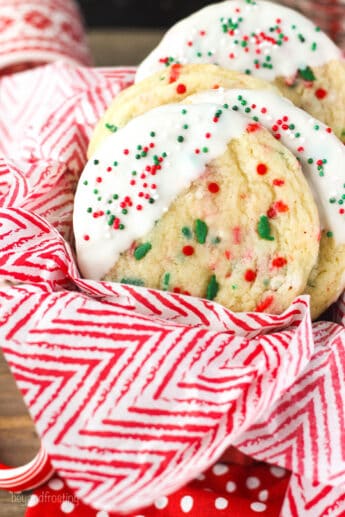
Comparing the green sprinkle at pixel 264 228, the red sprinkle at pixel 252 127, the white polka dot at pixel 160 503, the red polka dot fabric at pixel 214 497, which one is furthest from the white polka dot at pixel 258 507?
the red sprinkle at pixel 252 127

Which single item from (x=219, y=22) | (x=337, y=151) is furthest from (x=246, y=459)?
(x=219, y=22)

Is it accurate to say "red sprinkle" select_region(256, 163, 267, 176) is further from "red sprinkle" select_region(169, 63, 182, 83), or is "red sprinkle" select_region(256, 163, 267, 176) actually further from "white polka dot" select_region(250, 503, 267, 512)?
"white polka dot" select_region(250, 503, 267, 512)

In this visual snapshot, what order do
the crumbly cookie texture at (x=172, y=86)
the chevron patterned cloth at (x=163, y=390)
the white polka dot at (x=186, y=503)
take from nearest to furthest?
the chevron patterned cloth at (x=163, y=390) < the white polka dot at (x=186, y=503) < the crumbly cookie texture at (x=172, y=86)

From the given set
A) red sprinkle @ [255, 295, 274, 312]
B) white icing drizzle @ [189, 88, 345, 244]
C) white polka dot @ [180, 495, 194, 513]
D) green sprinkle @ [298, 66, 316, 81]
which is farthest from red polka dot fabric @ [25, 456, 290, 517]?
green sprinkle @ [298, 66, 316, 81]

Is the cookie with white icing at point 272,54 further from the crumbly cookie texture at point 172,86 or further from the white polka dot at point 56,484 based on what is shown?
the white polka dot at point 56,484

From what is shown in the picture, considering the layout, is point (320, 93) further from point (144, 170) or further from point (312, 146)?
point (144, 170)

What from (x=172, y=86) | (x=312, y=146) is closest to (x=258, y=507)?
(x=312, y=146)
